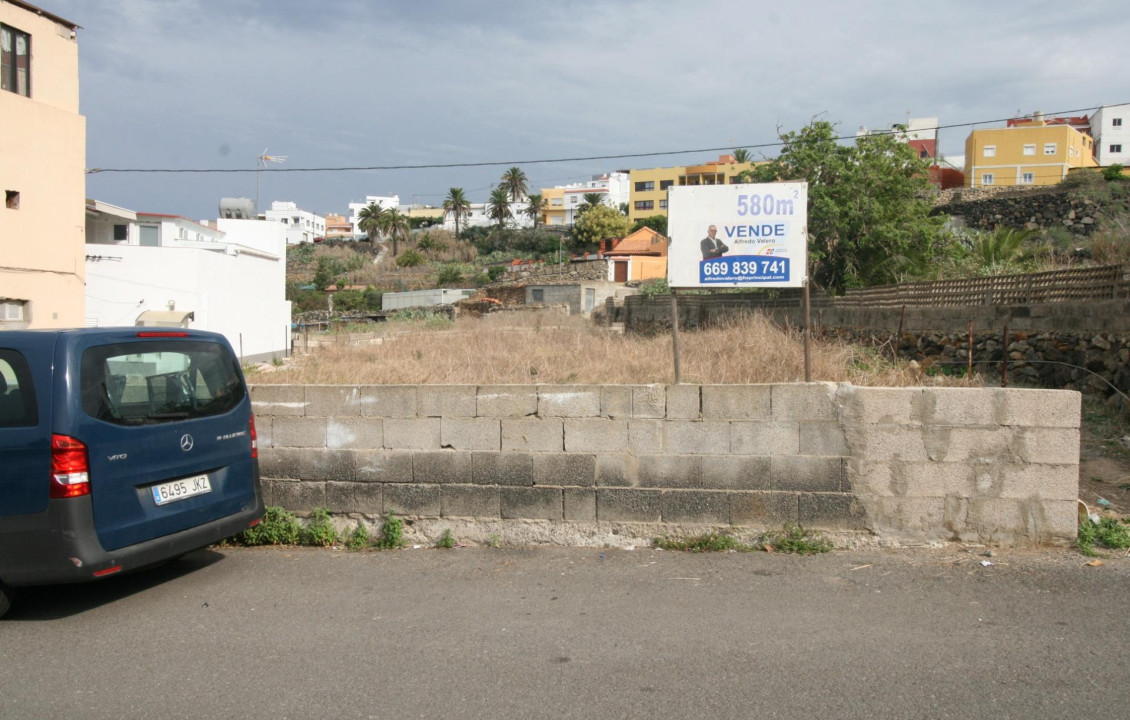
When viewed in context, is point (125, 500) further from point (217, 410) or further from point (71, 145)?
point (71, 145)

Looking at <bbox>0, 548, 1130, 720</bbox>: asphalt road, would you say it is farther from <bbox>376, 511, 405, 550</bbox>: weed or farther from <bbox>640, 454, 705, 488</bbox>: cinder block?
<bbox>640, 454, 705, 488</bbox>: cinder block

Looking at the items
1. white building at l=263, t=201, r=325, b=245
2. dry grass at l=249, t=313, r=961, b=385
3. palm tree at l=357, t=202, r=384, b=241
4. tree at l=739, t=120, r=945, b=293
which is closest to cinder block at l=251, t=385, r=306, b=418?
dry grass at l=249, t=313, r=961, b=385

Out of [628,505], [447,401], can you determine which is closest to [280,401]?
[447,401]

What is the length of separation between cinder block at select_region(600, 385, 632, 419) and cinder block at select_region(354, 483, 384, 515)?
187cm

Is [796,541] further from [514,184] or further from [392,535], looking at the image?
[514,184]

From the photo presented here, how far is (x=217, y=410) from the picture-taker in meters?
5.63

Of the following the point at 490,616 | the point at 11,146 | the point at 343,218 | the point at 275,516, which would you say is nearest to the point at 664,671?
the point at 490,616

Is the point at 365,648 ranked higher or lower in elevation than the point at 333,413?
lower

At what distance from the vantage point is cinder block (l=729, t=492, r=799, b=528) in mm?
5984

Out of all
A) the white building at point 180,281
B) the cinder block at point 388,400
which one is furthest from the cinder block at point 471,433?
the white building at point 180,281

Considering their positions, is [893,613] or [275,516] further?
[275,516]

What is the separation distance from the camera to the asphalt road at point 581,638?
12.3ft

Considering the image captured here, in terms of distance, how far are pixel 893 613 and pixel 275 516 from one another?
14.8 ft

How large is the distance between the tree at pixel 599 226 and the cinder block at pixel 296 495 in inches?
2512
